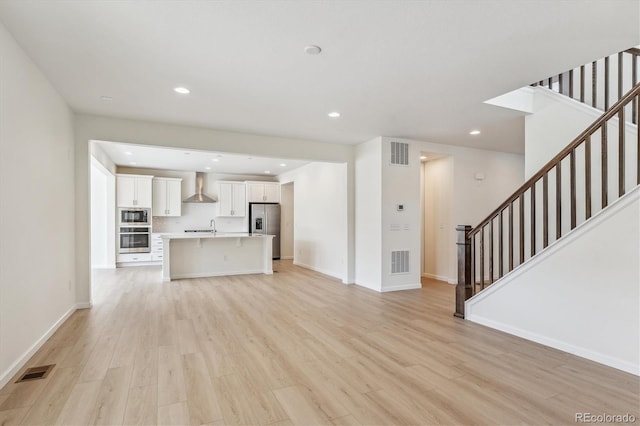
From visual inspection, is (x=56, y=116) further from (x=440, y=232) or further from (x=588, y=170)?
(x=440, y=232)

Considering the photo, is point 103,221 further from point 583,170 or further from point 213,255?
point 583,170

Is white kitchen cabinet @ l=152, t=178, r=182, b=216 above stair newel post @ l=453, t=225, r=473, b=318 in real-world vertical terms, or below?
above

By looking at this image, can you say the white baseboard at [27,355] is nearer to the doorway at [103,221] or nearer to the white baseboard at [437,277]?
the doorway at [103,221]

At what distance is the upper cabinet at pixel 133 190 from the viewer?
28.2 ft

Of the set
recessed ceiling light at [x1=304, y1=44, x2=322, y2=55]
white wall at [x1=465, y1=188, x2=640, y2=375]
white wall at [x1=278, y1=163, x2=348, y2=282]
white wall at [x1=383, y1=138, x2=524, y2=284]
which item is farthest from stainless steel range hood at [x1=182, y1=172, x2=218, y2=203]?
white wall at [x1=465, y1=188, x2=640, y2=375]

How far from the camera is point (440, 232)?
6.74 metres

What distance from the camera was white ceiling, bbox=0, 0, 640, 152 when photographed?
2248 mm

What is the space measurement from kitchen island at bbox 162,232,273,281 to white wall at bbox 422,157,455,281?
11.7 feet

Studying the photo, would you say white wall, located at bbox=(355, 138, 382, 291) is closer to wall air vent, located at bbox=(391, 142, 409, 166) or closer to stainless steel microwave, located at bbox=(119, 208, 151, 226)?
wall air vent, located at bbox=(391, 142, 409, 166)

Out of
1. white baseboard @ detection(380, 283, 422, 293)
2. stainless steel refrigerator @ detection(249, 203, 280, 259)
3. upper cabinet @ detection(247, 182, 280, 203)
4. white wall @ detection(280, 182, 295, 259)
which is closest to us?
white baseboard @ detection(380, 283, 422, 293)

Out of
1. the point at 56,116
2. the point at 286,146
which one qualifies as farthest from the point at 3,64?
the point at 286,146

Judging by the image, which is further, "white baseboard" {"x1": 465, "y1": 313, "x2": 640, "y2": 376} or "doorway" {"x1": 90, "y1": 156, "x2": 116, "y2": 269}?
"doorway" {"x1": 90, "y1": 156, "x2": 116, "y2": 269}

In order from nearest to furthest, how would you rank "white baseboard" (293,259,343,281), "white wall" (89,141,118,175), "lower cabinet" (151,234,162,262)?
"white wall" (89,141,118,175) < "white baseboard" (293,259,343,281) < "lower cabinet" (151,234,162,262)

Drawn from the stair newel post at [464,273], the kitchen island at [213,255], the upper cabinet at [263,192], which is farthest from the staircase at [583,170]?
the upper cabinet at [263,192]
